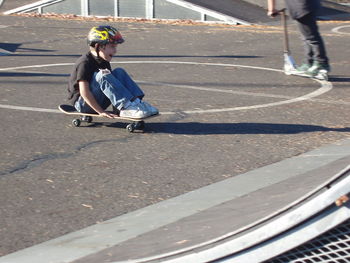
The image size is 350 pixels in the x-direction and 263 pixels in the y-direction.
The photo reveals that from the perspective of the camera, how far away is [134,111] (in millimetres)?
7188

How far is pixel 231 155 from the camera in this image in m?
6.56

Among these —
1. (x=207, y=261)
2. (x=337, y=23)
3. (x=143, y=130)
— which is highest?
(x=207, y=261)

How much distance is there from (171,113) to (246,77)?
8.43ft

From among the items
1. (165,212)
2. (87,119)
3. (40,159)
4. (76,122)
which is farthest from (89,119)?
(165,212)

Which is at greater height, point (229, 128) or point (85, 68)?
point (85, 68)

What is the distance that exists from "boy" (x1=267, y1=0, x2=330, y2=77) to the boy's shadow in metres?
2.64

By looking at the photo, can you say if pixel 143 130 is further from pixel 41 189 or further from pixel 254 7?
pixel 254 7

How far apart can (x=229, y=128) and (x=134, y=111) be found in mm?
988

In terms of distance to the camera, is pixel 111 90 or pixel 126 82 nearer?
pixel 111 90

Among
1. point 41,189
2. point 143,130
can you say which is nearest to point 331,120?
point 143,130

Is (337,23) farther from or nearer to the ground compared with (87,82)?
nearer to the ground

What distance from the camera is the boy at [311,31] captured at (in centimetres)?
988

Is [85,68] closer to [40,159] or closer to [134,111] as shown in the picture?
[134,111]

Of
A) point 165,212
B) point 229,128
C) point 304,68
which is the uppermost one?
point 165,212
